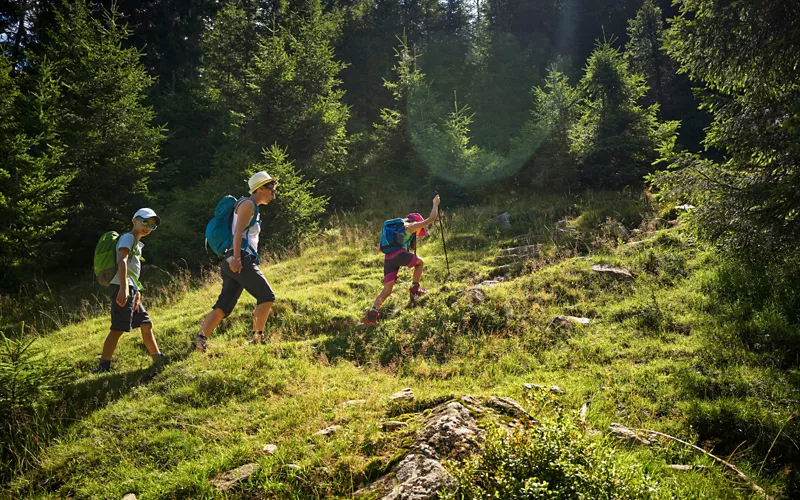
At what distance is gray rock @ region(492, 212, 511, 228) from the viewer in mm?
13091

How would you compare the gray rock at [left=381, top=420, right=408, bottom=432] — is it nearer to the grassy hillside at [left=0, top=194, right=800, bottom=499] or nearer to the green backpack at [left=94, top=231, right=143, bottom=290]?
the grassy hillside at [left=0, top=194, right=800, bottom=499]

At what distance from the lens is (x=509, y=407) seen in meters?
4.12

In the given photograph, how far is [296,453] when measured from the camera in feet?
12.6

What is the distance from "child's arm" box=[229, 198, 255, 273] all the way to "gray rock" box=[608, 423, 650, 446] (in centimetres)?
476

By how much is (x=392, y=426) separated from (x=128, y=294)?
13.9 ft

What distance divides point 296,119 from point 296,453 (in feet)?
47.1

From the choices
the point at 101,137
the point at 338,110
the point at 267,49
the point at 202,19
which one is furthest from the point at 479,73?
the point at 101,137

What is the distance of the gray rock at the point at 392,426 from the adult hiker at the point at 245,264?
278 cm

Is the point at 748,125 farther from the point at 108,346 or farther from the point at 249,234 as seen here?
the point at 108,346

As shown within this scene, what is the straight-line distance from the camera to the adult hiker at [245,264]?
596 cm

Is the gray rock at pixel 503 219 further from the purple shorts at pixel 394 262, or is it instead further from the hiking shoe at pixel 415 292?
the purple shorts at pixel 394 262

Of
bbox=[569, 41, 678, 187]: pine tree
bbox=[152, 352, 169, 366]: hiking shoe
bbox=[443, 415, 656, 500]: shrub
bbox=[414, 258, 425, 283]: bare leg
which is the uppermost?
bbox=[569, 41, 678, 187]: pine tree

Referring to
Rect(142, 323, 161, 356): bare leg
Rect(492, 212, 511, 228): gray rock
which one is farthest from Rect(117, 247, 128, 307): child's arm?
Rect(492, 212, 511, 228): gray rock

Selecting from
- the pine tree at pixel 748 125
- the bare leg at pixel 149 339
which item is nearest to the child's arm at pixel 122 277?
the bare leg at pixel 149 339
